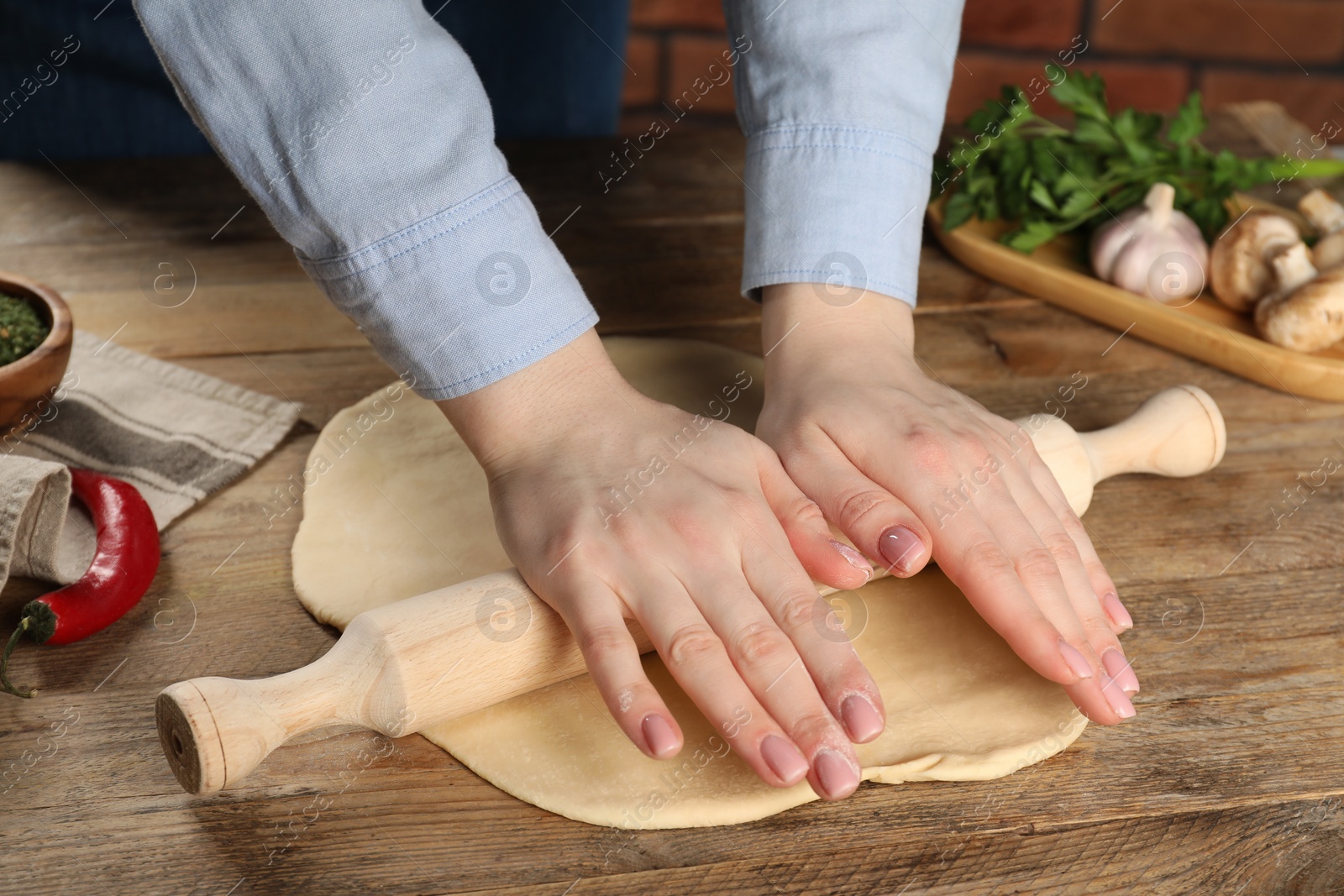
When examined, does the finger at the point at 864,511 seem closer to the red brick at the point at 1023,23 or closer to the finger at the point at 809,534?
the finger at the point at 809,534

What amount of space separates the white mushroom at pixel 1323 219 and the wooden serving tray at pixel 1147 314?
10 cm

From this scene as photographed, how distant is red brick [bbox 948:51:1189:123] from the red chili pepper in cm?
200

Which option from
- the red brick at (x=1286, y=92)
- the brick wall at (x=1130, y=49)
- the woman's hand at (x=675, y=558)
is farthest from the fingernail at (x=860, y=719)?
the red brick at (x=1286, y=92)

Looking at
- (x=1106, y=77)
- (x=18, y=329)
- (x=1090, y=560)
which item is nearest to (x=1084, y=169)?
(x=1090, y=560)

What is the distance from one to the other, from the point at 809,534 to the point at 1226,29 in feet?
7.19

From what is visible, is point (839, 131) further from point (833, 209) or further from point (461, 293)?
point (461, 293)

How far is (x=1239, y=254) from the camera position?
1.13m

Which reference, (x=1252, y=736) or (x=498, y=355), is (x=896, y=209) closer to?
(x=498, y=355)

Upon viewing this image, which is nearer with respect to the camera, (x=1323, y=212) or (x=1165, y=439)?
(x=1165, y=439)

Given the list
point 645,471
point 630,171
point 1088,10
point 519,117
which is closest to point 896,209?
point 645,471

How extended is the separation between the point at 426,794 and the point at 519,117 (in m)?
1.11

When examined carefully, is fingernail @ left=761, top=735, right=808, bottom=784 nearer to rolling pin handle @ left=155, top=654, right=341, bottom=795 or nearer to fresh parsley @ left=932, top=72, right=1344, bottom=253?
rolling pin handle @ left=155, top=654, right=341, bottom=795

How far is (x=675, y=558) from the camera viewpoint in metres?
0.70

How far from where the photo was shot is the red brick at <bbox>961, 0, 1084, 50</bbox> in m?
2.27
